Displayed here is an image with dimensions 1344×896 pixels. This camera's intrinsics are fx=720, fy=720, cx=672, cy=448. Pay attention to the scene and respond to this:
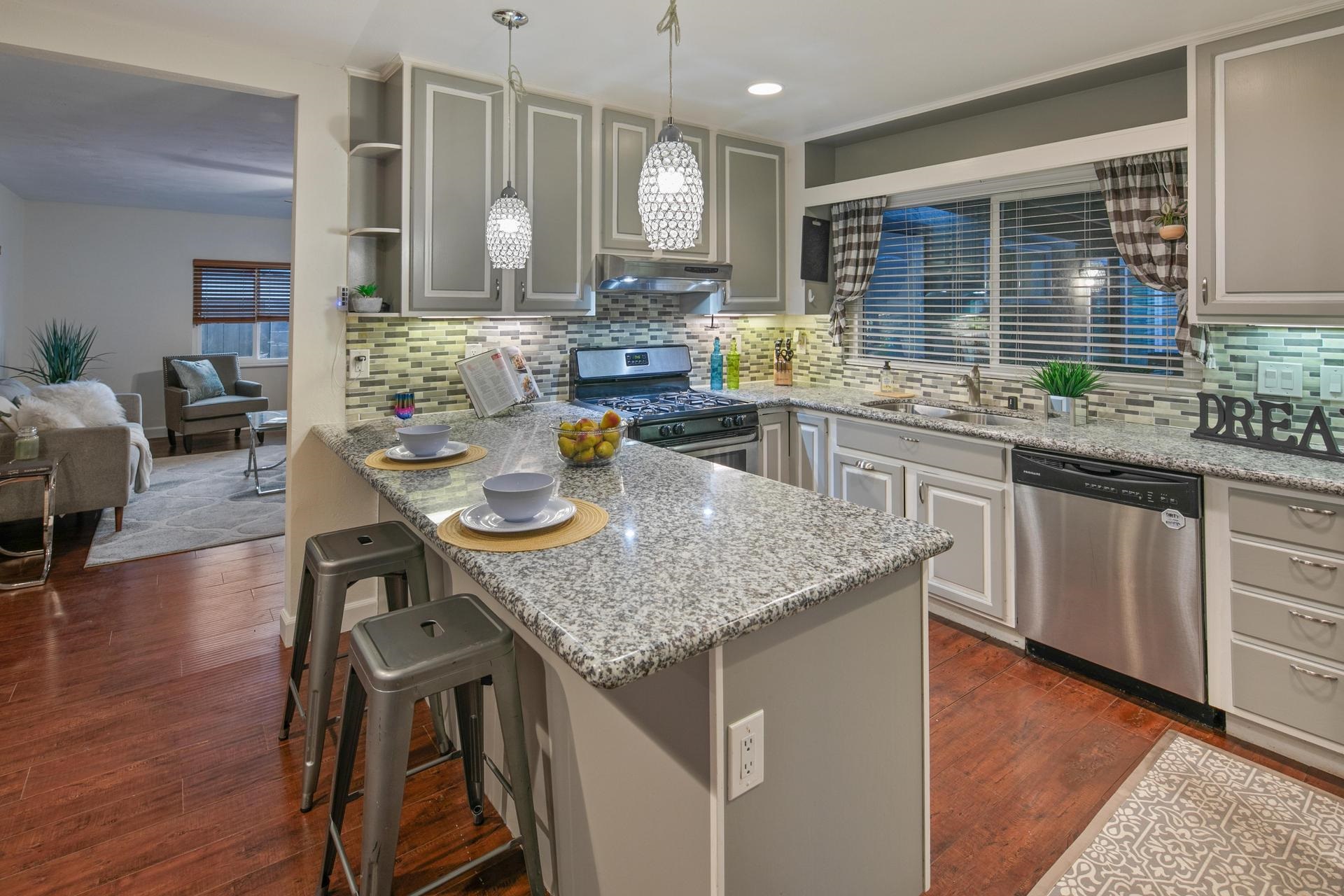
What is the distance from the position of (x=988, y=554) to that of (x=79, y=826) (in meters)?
3.14

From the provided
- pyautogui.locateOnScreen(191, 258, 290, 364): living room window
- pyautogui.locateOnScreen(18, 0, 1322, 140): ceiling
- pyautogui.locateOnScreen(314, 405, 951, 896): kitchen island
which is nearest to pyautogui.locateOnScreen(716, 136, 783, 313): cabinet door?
pyautogui.locateOnScreen(18, 0, 1322, 140): ceiling

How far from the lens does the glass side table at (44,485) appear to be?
12.4 feet

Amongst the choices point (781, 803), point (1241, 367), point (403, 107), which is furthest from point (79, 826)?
point (1241, 367)

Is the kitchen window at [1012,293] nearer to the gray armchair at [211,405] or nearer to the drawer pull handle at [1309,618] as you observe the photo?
the drawer pull handle at [1309,618]

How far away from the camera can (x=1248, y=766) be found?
7.18ft

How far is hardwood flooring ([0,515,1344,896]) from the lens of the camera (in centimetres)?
180

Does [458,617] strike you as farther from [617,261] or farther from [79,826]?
[617,261]

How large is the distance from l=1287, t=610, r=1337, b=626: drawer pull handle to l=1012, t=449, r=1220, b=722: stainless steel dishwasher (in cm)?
23

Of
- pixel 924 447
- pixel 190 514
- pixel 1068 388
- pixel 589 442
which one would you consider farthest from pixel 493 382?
pixel 190 514

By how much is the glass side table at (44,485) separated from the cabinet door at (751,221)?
3.79 m

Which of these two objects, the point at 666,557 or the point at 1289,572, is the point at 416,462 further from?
the point at 1289,572

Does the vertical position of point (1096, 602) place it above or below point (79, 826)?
above

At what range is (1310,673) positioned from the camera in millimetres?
2160

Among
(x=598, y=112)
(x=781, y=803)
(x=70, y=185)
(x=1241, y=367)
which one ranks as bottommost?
(x=781, y=803)
